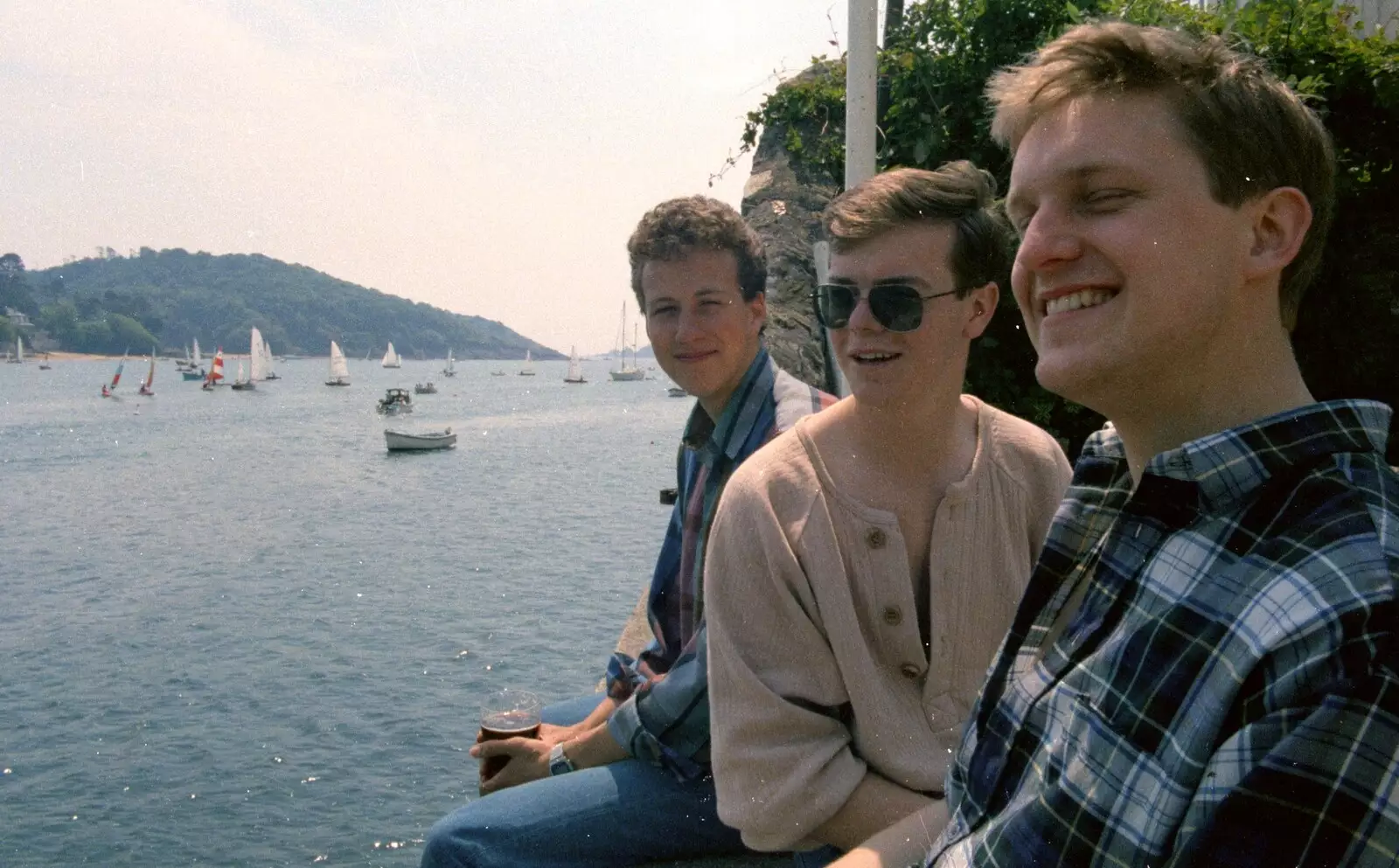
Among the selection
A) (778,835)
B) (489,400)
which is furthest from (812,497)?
(489,400)

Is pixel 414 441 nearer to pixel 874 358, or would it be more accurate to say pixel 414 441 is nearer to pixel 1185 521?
pixel 874 358

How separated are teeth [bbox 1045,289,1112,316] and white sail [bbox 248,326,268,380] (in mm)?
105901

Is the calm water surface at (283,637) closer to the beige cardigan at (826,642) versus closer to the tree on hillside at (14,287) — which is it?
the beige cardigan at (826,642)

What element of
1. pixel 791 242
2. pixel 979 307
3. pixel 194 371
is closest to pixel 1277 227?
pixel 979 307

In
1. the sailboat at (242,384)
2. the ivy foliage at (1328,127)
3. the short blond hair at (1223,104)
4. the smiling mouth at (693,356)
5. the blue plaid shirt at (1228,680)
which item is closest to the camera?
the blue plaid shirt at (1228,680)

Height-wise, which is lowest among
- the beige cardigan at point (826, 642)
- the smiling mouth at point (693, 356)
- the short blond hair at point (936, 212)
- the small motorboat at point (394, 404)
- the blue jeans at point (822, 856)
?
the small motorboat at point (394, 404)

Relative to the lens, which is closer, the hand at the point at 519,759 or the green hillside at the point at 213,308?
the hand at the point at 519,759

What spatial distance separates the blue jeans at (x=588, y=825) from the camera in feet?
9.12

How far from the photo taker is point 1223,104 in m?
1.35

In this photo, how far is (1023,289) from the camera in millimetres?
1532

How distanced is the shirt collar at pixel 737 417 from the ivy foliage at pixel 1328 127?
292 centimetres

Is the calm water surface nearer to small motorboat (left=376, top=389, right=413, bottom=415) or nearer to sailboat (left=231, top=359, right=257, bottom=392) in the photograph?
small motorboat (left=376, top=389, right=413, bottom=415)

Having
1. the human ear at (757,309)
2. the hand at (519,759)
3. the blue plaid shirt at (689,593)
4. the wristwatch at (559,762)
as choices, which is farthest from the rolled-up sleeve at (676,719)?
the human ear at (757,309)

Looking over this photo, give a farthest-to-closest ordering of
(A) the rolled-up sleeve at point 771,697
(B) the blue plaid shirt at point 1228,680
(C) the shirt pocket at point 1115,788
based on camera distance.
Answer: (A) the rolled-up sleeve at point 771,697, (C) the shirt pocket at point 1115,788, (B) the blue plaid shirt at point 1228,680
